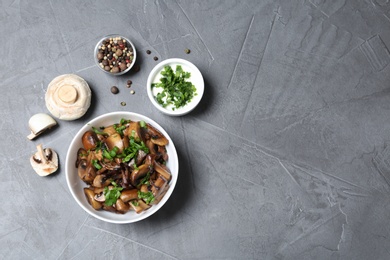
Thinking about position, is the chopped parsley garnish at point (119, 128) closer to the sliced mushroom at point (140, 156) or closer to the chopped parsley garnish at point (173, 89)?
the sliced mushroom at point (140, 156)

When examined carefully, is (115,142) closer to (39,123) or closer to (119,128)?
(119,128)

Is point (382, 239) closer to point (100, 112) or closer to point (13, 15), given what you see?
point (100, 112)

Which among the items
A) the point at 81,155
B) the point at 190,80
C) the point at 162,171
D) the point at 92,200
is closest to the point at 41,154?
the point at 81,155

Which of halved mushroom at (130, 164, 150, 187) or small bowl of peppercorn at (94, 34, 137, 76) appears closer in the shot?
halved mushroom at (130, 164, 150, 187)

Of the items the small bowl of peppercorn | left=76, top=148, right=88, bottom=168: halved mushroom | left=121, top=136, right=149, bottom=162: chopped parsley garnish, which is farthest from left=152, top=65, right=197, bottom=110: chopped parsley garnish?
left=76, top=148, right=88, bottom=168: halved mushroom

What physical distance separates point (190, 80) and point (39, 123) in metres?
0.69

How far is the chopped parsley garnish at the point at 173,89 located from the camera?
2111 millimetres

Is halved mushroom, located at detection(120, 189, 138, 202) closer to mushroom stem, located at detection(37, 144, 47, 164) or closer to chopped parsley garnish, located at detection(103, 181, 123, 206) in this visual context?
chopped parsley garnish, located at detection(103, 181, 123, 206)

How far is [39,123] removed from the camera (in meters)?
2.10

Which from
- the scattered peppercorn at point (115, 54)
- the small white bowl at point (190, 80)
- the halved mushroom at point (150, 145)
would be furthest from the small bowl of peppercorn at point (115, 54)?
the halved mushroom at point (150, 145)

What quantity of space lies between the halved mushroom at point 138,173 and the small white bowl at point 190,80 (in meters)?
0.30

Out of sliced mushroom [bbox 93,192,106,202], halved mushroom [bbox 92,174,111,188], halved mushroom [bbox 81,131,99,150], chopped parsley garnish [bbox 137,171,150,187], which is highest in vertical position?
halved mushroom [bbox 81,131,99,150]

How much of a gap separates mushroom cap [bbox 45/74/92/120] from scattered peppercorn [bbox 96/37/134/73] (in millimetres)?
136

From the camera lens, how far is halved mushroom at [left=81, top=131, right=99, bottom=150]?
1933 mm
